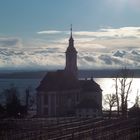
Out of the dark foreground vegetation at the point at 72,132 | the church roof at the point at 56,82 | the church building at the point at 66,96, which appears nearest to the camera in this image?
the dark foreground vegetation at the point at 72,132

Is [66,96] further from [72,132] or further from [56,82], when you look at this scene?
[72,132]

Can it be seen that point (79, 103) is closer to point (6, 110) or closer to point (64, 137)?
point (6, 110)

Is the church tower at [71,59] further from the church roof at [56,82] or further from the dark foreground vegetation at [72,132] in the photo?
the dark foreground vegetation at [72,132]

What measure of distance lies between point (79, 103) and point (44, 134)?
33.8 metres

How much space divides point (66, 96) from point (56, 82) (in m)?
2.51

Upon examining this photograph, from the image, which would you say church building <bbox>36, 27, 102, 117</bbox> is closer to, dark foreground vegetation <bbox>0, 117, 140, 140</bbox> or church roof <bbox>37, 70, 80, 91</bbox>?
church roof <bbox>37, 70, 80, 91</bbox>

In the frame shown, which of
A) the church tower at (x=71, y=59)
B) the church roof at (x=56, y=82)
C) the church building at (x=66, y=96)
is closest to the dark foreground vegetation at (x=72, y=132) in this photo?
the church building at (x=66, y=96)

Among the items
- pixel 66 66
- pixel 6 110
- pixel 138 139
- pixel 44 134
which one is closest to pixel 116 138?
pixel 138 139

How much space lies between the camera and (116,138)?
33688 millimetres

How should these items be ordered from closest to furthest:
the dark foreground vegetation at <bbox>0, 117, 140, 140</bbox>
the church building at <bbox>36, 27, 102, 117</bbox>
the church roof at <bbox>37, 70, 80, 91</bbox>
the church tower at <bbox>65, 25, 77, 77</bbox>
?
the dark foreground vegetation at <bbox>0, 117, 140, 140</bbox>, the church building at <bbox>36, 27, 102, 117</bbox>, the church roof at <bbox>37, 70, 80, 91</bbox>, the church tower at <bbox>65, 25, 77, 77</bbox>

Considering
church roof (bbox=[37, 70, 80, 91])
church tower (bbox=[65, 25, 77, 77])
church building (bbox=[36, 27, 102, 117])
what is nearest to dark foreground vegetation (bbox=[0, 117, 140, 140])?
church building (bbox=[36, 27, 102, 117])

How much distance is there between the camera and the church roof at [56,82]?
67.1 metres

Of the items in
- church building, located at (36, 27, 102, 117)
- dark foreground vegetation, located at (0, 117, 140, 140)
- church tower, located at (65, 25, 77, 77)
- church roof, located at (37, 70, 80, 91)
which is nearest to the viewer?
dark foreground vegetation, located at (0, 117, 140, 140)

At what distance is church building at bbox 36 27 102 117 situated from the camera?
213 feet
